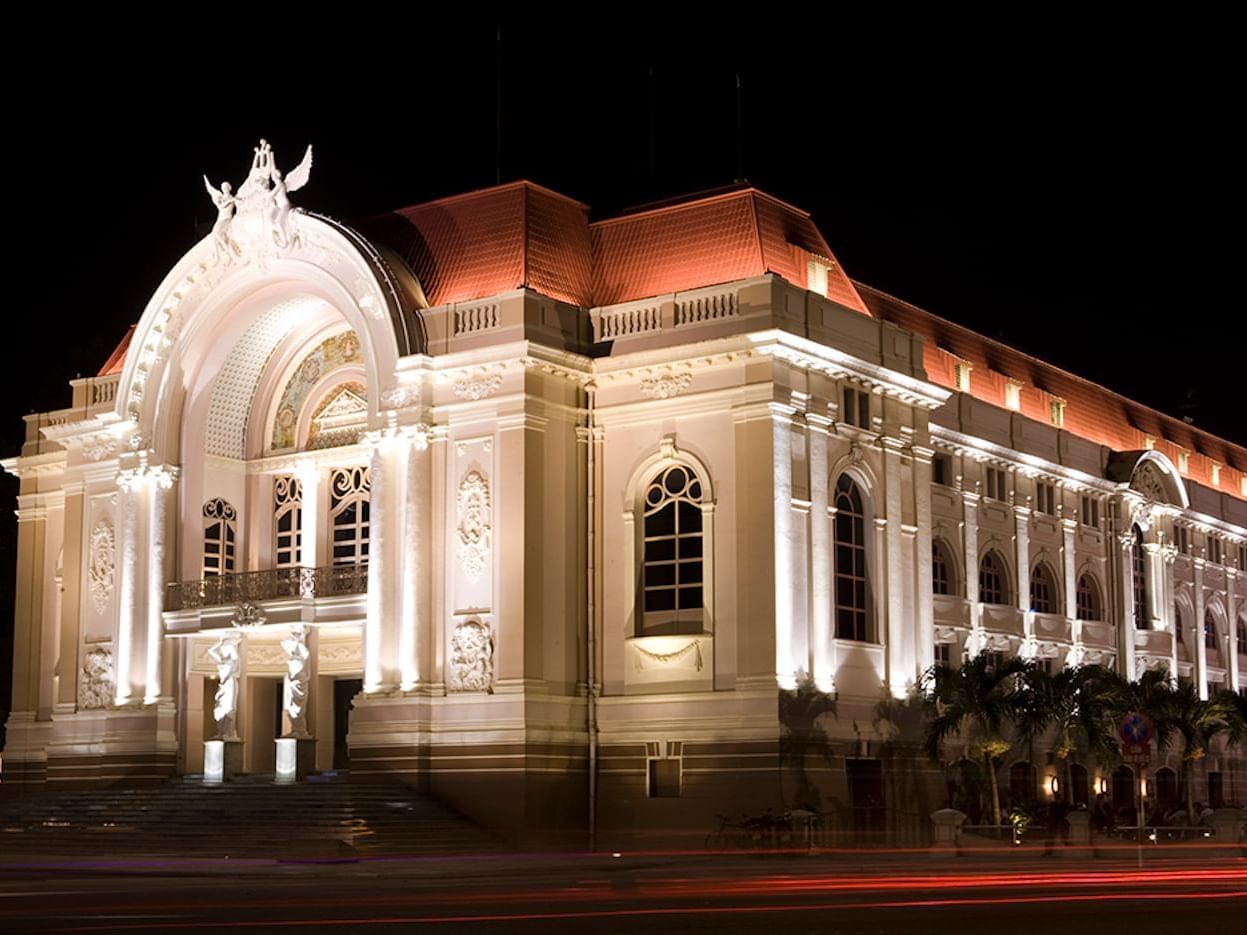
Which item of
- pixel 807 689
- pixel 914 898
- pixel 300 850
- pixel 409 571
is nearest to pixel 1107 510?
pixel 807 689

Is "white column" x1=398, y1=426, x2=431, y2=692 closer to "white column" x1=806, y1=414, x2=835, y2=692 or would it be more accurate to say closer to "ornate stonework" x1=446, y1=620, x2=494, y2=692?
"ornate stonework" x1=446, y1=620, x2=494, y2=692

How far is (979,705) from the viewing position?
43.3m

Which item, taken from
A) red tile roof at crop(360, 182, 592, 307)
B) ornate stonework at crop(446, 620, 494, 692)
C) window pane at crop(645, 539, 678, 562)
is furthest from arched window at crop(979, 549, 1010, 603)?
ornate stonework at crop(446, 620, 494, 692)

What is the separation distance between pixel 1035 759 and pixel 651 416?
1816 cm

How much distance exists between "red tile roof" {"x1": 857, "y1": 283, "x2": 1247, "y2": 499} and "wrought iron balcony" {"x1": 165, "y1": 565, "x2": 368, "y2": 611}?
52.2ft

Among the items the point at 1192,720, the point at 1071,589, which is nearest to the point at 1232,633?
the point at 1071,589

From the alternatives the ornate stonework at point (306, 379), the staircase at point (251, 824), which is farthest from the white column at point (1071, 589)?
the staircase at point (251, 824)

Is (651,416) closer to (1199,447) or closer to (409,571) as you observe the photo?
(409,571)

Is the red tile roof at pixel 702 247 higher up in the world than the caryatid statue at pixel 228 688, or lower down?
higher up

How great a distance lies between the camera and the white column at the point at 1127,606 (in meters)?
60.9

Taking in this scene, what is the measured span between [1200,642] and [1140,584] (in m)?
4.55

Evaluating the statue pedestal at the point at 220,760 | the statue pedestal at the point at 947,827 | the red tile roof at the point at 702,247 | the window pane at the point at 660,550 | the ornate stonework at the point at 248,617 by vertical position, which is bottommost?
the statue pedestal at the point at 947,827

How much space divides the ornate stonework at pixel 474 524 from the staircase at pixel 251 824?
5.30m

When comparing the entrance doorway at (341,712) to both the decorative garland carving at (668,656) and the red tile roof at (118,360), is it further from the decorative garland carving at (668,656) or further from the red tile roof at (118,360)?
the red tile roof at (118,360)
